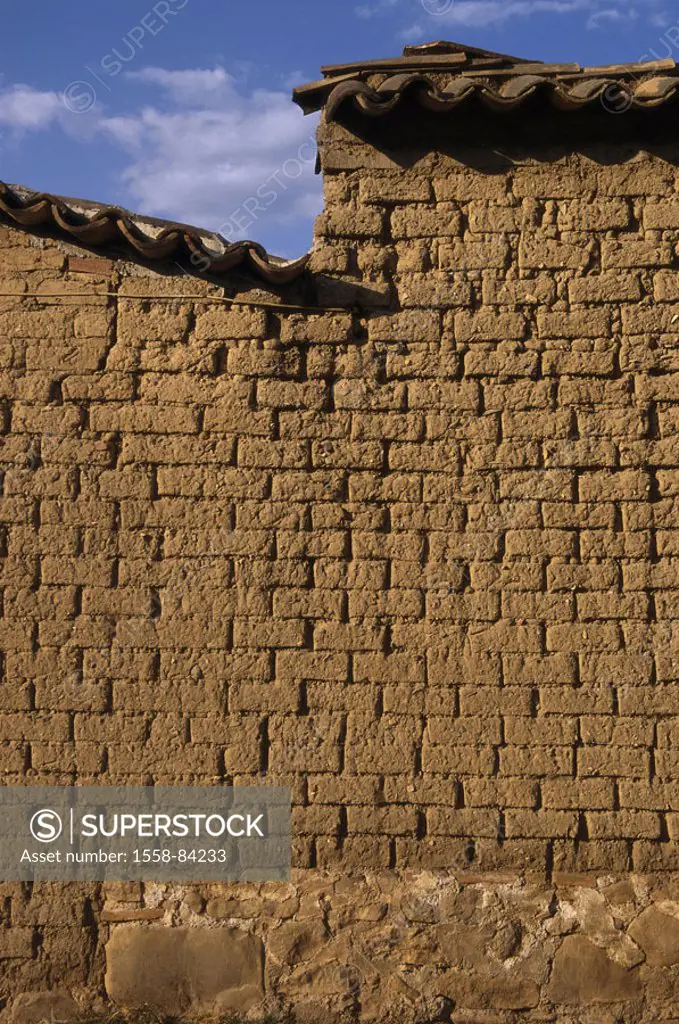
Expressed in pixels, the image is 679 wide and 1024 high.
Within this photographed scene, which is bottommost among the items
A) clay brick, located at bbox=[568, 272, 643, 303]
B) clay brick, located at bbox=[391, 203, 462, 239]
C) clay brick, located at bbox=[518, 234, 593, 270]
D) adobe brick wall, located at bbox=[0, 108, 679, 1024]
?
adobe brick wall, located at bbox=[0, 108, 679, 1024]

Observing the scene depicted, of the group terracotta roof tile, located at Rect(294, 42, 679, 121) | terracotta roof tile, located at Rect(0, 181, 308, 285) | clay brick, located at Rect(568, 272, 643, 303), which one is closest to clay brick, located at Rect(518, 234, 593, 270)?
clay brick, located at Rect(568, 272, 643, 303)

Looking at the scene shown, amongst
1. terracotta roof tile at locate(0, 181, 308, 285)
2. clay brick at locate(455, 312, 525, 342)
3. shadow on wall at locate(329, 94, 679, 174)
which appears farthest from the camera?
shadow on wall at locate(329, 94, 679, 174)

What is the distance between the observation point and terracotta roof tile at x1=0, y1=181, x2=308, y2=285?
475cm

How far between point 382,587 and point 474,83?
2.45m


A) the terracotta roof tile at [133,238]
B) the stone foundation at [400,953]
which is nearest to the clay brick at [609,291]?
the terracotta roof tile at [133,238]

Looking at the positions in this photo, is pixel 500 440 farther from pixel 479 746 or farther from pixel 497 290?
pixel 479 746

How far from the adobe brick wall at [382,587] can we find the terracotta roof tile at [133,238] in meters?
0.14

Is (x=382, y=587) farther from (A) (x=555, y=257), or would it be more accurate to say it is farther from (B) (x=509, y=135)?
(B) (x=509, y=135)

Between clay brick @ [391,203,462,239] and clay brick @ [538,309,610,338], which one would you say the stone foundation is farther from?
clay brick @ [391,203,462,239]

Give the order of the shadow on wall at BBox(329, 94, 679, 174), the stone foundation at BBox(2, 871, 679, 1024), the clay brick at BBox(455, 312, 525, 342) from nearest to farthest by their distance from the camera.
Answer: the stone foundation at BBox(2, 871, 679, 1024) → the clay brick at BBox(455, 312, 525, 342) → the shadow on wall at BBox(329, 94, 679, 174)

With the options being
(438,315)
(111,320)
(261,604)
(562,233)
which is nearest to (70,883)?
(261,604)

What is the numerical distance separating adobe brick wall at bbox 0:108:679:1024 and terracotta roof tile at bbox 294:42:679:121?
0.89 ft

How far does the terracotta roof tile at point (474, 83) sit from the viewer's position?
476 cm

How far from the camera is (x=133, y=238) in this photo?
477cm
